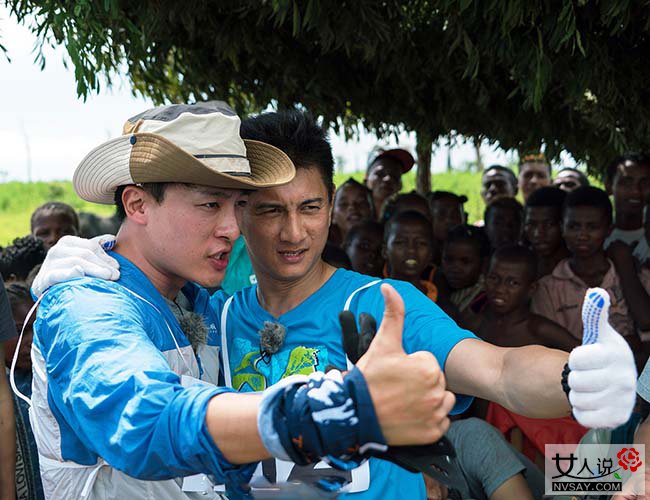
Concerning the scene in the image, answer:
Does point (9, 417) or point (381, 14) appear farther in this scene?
point (381, 14)

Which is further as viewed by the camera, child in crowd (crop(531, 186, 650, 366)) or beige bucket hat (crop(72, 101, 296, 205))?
child in crowd (crop(531, 186, 650, 366))

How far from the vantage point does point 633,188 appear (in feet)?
17.5

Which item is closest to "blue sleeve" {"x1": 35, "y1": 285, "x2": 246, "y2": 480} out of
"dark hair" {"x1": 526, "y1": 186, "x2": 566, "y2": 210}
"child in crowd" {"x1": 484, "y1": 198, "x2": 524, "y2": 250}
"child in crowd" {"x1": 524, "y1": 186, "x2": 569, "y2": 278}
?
"child in crowd" {"x1": 524, "y1": 186, "x2": 569, "y2": 278}

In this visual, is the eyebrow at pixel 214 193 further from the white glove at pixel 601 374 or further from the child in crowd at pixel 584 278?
the child in crowd at pixel 584 278

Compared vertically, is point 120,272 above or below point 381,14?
below

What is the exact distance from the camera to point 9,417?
10.2ft

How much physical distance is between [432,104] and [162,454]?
4.63m

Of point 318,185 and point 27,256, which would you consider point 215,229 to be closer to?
point 318,185

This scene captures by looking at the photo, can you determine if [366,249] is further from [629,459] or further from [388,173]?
[629,459]

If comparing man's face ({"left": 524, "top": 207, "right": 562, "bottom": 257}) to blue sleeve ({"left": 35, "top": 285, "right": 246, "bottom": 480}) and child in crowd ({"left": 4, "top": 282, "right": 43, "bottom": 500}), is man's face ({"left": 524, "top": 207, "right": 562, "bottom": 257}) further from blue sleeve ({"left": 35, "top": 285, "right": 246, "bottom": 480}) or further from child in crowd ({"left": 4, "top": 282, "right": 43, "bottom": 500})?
blue sleeve ({"left": 35, "top": 285, "right": 246, "bottom": 480})

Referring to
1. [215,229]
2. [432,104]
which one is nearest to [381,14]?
[432,104]

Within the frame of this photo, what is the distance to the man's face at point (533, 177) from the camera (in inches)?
348

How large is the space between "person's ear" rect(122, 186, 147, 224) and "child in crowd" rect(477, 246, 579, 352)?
3006mm

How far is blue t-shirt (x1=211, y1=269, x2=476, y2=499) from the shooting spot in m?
2.07
